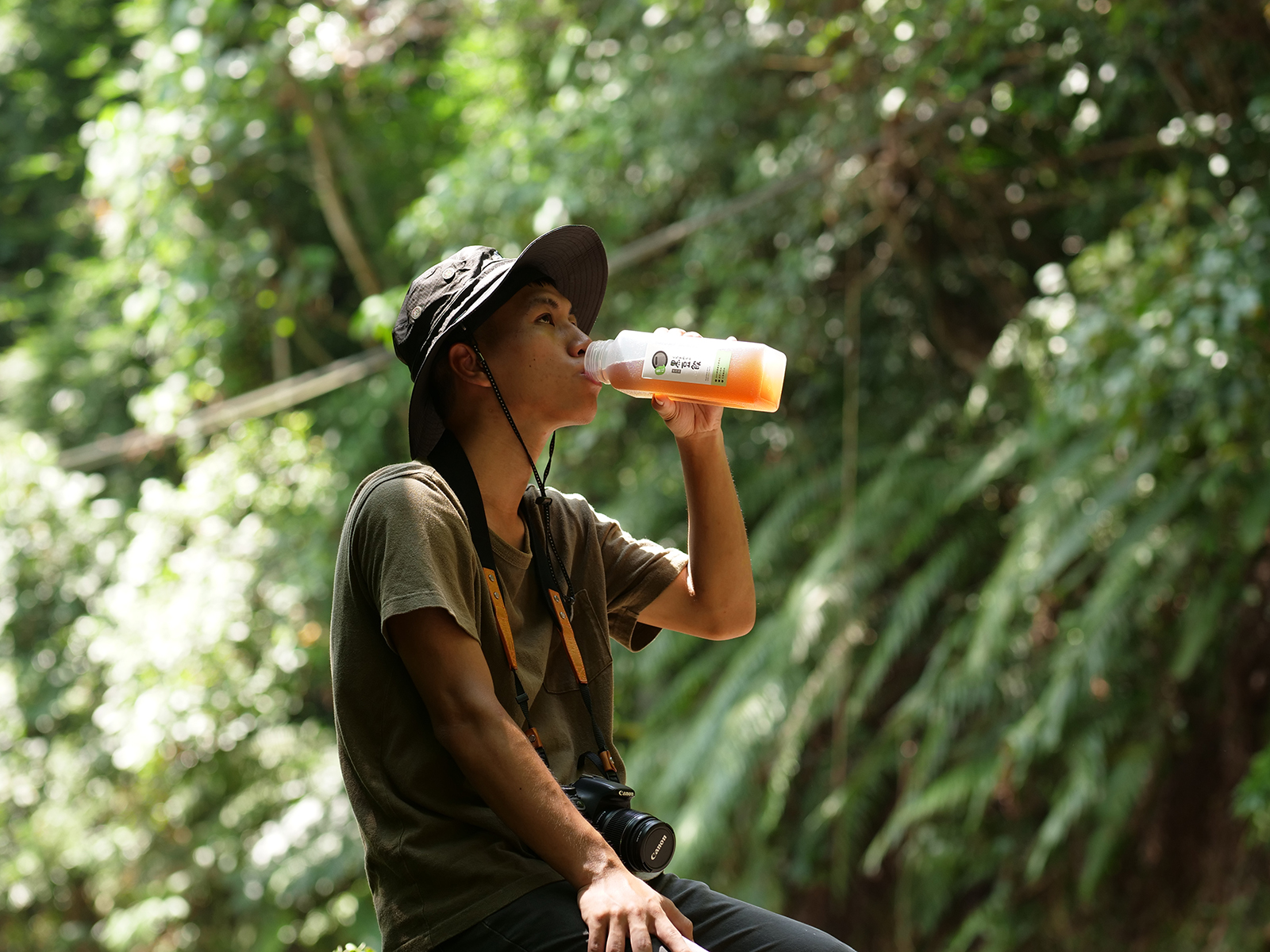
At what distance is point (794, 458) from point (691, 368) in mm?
4540

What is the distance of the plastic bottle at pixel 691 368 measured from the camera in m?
1.79

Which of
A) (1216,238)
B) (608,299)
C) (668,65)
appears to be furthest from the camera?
(608,299)

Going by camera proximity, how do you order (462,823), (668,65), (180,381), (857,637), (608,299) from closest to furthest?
(462,823) → (857,637) → (668,65) → (608,299) → (180,381)

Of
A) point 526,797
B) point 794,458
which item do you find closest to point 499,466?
point 526,797

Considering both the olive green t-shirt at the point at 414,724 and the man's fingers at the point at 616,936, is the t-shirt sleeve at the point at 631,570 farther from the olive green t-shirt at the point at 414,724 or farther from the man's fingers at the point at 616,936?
the man's fingers at the point at 616,936

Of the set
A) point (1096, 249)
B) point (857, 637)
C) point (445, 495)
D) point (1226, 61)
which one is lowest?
point (857, 637)

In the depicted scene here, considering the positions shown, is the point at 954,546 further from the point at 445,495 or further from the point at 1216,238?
the point at 445,495

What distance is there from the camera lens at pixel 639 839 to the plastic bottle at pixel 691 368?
1.87 ft

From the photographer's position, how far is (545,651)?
1.80 m

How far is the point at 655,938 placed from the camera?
1488 mm

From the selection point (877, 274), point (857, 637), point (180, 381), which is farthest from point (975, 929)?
point (180, 381)

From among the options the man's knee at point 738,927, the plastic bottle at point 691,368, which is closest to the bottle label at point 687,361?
the plastic bottle at point 691,368

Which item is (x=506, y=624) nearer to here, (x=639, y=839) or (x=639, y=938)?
(x=639, y=839)

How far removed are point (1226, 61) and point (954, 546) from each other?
2137 millimetres
